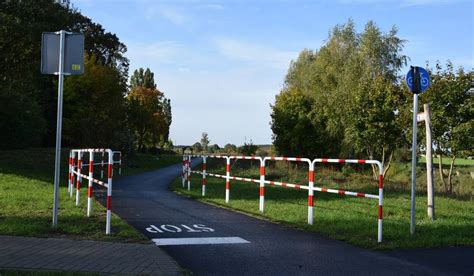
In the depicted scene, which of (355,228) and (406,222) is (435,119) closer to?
(406,222)

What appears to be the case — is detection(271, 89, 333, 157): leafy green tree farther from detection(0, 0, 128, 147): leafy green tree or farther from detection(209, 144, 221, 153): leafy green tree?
detection(209, 144, 221, 153): leafy green tree

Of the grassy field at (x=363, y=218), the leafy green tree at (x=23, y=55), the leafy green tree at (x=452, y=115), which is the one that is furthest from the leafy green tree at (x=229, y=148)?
the grassy field at (x=363, y=218)

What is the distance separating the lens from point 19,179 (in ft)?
63.4

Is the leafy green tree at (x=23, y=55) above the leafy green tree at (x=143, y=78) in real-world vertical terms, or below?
below

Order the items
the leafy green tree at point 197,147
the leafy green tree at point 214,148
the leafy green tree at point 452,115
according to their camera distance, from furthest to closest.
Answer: the leafy green tree at point 197,147, the leafy green tree at point 214,148, the leafy green tree at point 452,115

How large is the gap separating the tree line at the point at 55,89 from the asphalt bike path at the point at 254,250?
41.4ft

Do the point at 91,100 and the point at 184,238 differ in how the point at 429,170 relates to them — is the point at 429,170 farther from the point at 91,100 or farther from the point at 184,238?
the point at 91,100

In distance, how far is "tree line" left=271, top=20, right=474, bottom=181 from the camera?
19609 mm

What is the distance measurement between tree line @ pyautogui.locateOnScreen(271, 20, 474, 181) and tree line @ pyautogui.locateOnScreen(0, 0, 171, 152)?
15449 mm

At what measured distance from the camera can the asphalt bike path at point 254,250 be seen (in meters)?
6.32

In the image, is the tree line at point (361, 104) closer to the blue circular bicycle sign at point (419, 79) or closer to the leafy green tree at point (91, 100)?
the blue circular bicycle sign at point (419, 79)

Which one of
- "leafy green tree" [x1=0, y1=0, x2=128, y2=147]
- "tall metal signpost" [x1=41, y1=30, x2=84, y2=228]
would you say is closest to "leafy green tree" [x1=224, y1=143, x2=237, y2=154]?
"leafy green tree" [x1=0, y1=0, x2=128, y2=147]

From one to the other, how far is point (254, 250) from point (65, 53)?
470 cm

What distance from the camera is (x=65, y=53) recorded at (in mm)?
8828
